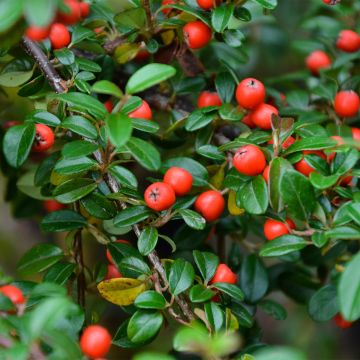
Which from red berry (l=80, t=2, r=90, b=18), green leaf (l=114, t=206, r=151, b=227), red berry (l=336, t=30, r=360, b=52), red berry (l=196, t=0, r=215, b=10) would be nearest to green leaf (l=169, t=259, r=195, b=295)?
green leaf (l=114, t=206, r=151, b=227)

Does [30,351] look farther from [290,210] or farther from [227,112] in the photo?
[227,112]

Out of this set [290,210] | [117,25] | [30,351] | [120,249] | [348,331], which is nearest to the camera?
[30,351]

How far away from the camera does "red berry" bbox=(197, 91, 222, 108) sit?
5.16 feet

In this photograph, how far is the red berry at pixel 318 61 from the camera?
6.26ft

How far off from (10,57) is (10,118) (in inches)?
11.1

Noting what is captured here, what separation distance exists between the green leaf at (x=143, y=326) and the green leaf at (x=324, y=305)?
0.49m

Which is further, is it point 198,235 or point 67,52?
point 198,235

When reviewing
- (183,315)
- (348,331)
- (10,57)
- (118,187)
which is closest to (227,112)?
(118,187)

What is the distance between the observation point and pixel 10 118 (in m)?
1.86

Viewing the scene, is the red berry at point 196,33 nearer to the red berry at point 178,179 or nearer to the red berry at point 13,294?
the red berry at point 178,179

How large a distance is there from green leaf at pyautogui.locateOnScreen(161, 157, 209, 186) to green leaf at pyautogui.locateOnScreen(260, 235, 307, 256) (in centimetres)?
25

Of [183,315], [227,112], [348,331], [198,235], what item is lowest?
[348,331]

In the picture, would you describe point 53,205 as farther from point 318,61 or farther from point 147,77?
point 318,61

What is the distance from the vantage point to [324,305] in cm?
151
